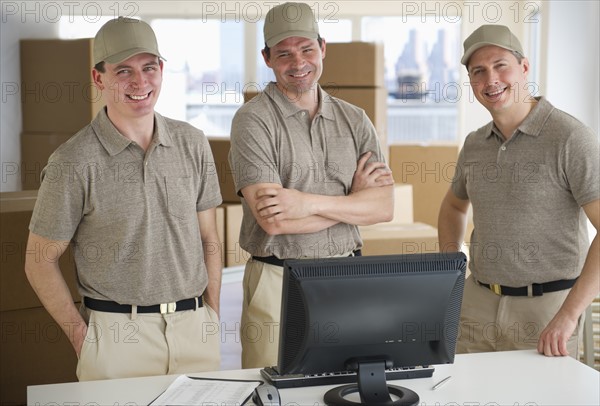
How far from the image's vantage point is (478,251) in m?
2.66

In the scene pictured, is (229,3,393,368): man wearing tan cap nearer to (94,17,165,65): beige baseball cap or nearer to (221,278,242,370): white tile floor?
(94,17,165,65): beige baseball cap

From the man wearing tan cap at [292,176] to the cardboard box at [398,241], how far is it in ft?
2.87

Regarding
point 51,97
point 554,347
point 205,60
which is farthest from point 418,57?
point 554,347

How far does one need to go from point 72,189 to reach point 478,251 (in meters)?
1.27

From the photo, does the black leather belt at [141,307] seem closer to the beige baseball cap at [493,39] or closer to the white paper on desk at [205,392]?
the white paper on desk at [205,392]

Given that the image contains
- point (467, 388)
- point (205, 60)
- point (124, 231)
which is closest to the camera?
point (467, 388)

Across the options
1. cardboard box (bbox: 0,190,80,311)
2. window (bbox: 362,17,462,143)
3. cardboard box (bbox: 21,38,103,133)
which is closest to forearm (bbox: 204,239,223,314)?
cardboard box (bbox: 0,190,80,311)

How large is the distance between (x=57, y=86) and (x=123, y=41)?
2.14 meters

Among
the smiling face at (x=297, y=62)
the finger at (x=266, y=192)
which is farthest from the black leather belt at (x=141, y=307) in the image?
the smiling face at (x=297, y=62)

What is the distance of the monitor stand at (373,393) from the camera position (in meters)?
1.93

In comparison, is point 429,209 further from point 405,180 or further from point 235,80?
point 235,80

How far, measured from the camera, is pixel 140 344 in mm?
2324

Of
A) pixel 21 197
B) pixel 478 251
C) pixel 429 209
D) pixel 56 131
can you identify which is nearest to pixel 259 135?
pixel 478 251

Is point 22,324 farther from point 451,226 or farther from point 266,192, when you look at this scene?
point 451,226
